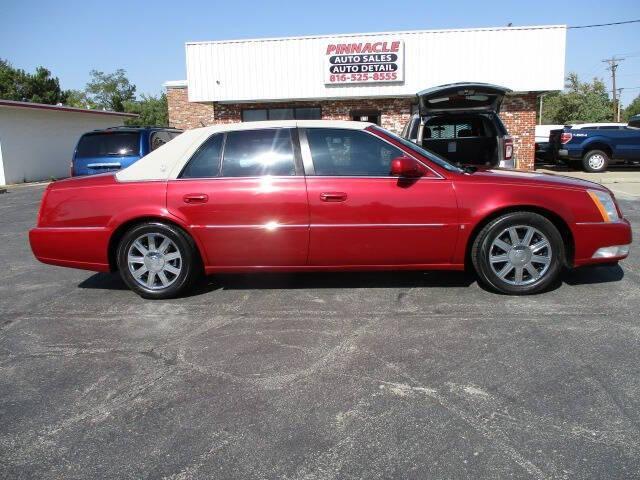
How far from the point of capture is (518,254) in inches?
182

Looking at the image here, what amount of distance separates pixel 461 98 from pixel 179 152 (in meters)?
5.04

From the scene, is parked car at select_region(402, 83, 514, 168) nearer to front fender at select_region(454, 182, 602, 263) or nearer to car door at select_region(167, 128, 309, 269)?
front fender at select_region(454, 182, 602, 263)

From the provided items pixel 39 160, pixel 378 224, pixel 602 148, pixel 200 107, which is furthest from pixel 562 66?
pixel 39 160

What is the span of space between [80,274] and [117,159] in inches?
184

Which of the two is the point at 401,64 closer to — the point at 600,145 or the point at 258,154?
the point at 600,145

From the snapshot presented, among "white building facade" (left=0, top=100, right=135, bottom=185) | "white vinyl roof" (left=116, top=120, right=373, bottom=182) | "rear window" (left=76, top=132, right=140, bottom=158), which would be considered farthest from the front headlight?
"white building facade" (left=0, top=100, right=135, bottom=185)

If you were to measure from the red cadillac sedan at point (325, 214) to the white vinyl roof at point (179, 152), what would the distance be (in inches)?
0.7

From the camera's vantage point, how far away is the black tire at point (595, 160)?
17.2 metres

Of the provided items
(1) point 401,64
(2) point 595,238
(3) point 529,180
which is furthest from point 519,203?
(1) point 401,64

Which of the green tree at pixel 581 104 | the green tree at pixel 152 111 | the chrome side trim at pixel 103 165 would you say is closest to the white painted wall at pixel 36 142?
the chrome side trim at pixel 103 165

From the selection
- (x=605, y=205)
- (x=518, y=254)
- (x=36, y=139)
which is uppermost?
(x=36, y=139)

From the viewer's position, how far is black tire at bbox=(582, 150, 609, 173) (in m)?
17.2

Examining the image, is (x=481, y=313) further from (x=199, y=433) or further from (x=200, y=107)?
(x=200, y=107)

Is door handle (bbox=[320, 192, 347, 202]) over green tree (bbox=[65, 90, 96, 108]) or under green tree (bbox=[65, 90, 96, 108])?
under
